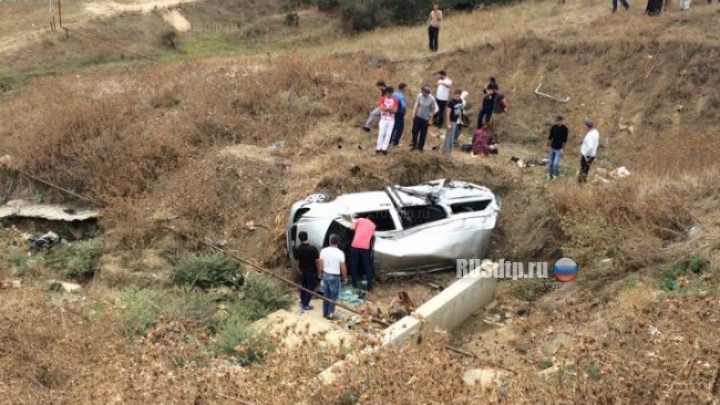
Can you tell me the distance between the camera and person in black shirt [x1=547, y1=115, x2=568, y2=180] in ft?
40.0

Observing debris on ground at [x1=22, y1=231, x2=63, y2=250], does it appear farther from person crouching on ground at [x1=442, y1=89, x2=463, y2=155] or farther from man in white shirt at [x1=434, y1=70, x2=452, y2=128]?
man in white shirt at [x1=434, y1=70, x2=452, y2=128]

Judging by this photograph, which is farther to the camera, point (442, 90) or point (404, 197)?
point (442, 90)

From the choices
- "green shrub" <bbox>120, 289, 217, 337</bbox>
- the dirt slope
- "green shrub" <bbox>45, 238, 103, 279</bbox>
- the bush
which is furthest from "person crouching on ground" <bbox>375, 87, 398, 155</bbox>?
"green shrub" <bbox>45, 238, 103, 279</bbox>

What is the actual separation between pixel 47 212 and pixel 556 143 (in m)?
9.81

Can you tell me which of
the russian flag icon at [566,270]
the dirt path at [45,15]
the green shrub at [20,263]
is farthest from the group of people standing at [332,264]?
the dirt path at [45,15]

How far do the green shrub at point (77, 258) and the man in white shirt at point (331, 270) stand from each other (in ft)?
14.6

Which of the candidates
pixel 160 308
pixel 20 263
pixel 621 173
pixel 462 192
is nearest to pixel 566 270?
pixel 462 192

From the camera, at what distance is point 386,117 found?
496 inches

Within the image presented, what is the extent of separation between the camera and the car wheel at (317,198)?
36.8 ft

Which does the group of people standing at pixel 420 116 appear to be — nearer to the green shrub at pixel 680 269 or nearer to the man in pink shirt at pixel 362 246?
the man in pink shirt at pixel 362 246

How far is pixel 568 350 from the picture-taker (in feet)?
19.3

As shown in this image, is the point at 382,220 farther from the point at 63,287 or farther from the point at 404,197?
the point at 63,287

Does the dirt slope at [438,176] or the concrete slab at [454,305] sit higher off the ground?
the dirt slope at [438,176]

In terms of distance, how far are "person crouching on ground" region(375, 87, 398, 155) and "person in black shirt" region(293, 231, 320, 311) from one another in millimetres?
3425
